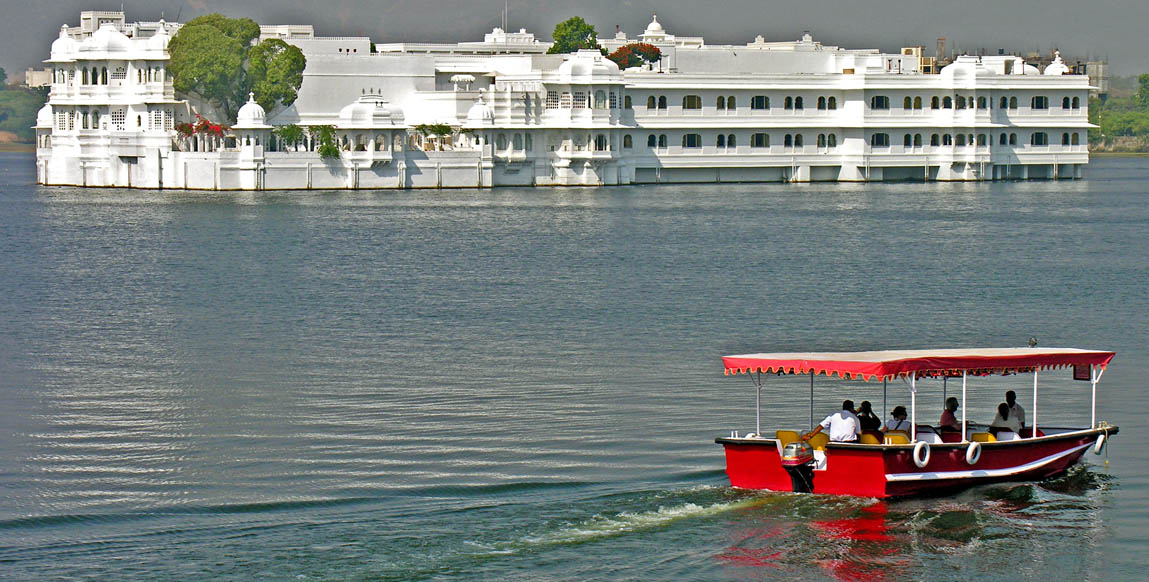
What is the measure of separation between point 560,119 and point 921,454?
195 ft

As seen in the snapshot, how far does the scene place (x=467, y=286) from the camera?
37.4m

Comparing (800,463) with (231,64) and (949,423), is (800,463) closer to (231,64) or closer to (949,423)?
(949,423)

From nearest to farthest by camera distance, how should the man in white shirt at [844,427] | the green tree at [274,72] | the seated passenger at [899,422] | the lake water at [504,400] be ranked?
the lake water at [504,400] < the man in white shirt at [844,427] < the seated passenger at [899,422] < the green tree at [274,72]

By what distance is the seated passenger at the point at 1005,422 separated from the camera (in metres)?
19.0

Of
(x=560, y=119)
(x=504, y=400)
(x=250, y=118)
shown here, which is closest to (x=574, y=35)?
(x=560, y=119)

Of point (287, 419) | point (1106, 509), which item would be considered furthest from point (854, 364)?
point (287, 419)

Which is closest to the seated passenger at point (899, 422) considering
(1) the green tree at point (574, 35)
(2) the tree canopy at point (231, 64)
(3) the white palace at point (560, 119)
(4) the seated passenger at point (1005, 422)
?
(4) the seated passenger at point (1005, 422)

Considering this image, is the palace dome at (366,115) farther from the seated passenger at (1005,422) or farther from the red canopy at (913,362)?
the seated passenger at (1005,422)

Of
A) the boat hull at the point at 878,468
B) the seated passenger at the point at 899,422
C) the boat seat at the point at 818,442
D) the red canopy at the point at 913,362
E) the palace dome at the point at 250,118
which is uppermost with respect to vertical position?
the palace dome at the point at 250,118

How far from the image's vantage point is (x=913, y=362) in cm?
1800

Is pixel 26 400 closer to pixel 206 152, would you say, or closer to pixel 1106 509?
pixel 1106 509

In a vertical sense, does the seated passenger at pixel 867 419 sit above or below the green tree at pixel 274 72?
below

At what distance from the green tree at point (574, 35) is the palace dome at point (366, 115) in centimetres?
2453

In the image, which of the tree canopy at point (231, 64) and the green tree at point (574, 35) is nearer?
the tree canopy at point (231, 64)
